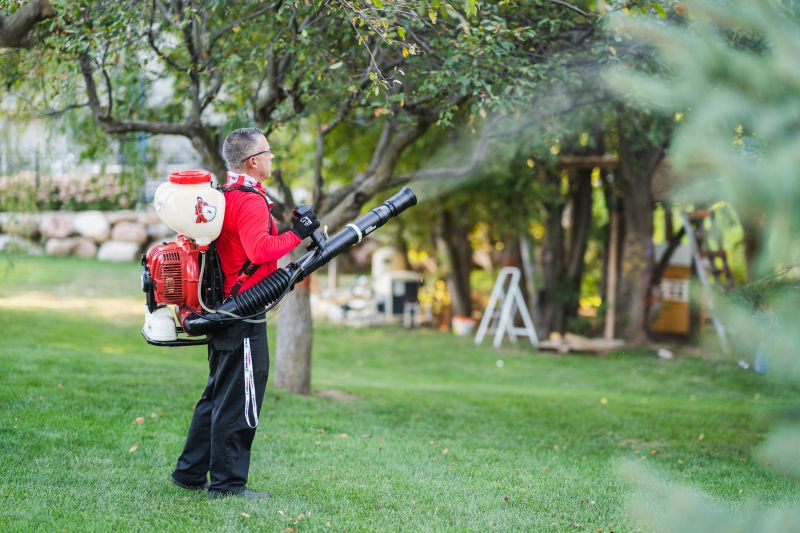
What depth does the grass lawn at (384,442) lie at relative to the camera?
192 inches

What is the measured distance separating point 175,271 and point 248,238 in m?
0.42

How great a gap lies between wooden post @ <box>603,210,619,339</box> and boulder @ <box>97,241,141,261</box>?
1315cm

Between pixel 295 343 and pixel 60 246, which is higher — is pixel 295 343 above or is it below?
below

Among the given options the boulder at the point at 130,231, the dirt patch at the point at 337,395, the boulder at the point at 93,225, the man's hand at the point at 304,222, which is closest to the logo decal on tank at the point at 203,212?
the man's hand at the point at 304,222

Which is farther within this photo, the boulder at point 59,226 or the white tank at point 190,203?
the boulder at point 59,226

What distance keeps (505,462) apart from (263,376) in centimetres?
251

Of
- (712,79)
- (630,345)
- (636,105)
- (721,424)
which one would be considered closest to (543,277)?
(630,345)

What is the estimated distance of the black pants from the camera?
4.81 m

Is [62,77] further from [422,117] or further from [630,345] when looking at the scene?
[630,345]

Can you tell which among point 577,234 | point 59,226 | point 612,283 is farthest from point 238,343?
point 59,226

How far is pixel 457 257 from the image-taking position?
1880 cm

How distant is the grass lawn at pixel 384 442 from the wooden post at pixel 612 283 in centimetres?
202

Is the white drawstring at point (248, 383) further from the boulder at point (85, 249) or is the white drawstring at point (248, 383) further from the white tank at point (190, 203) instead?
the boulder at point (85, 249)

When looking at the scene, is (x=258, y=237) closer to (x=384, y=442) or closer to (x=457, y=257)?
(x=384, y=442)
